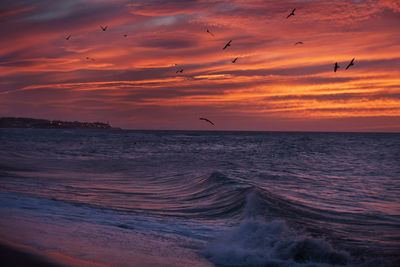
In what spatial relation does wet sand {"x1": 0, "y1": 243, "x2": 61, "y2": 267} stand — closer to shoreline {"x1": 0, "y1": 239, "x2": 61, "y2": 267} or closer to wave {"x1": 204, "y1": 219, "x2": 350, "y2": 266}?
shoreline {"x1": 0, "y1": 239, "x2": 61, "y2": 267}

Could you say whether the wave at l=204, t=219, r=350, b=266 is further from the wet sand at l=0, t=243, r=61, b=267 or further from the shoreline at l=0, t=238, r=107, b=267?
the wet sand at l=0, t=243, r=61, b=267

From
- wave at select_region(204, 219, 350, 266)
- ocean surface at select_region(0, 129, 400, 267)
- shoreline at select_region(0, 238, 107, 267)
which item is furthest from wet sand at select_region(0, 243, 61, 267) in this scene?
wave at select_region(204, 219, 350, 266)

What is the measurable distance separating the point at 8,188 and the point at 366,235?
421 inches

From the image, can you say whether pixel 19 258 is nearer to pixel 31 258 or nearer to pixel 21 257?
pixel 21 257

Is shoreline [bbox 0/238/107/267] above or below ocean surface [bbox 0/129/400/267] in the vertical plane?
above

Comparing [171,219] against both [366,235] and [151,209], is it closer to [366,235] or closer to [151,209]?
[151,209]

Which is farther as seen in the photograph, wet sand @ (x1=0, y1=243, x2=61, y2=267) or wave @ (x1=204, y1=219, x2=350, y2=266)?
wave @ (x1=204, y1=219, x2=350, y2=266)

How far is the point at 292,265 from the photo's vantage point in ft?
19.2

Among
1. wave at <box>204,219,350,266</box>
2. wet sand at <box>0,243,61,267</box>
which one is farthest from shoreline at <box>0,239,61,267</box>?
wave at <box>204,219,350,266</box>

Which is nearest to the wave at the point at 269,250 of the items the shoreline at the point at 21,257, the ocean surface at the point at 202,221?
the ocean surface at the point at 202,221

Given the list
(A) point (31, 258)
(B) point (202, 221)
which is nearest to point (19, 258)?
(A) point (31, 258)

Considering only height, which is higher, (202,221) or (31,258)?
(31,258)

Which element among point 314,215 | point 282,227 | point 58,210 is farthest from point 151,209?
point 314,215

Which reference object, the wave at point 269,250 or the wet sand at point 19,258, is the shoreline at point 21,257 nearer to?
the wet sand at point 19,258
